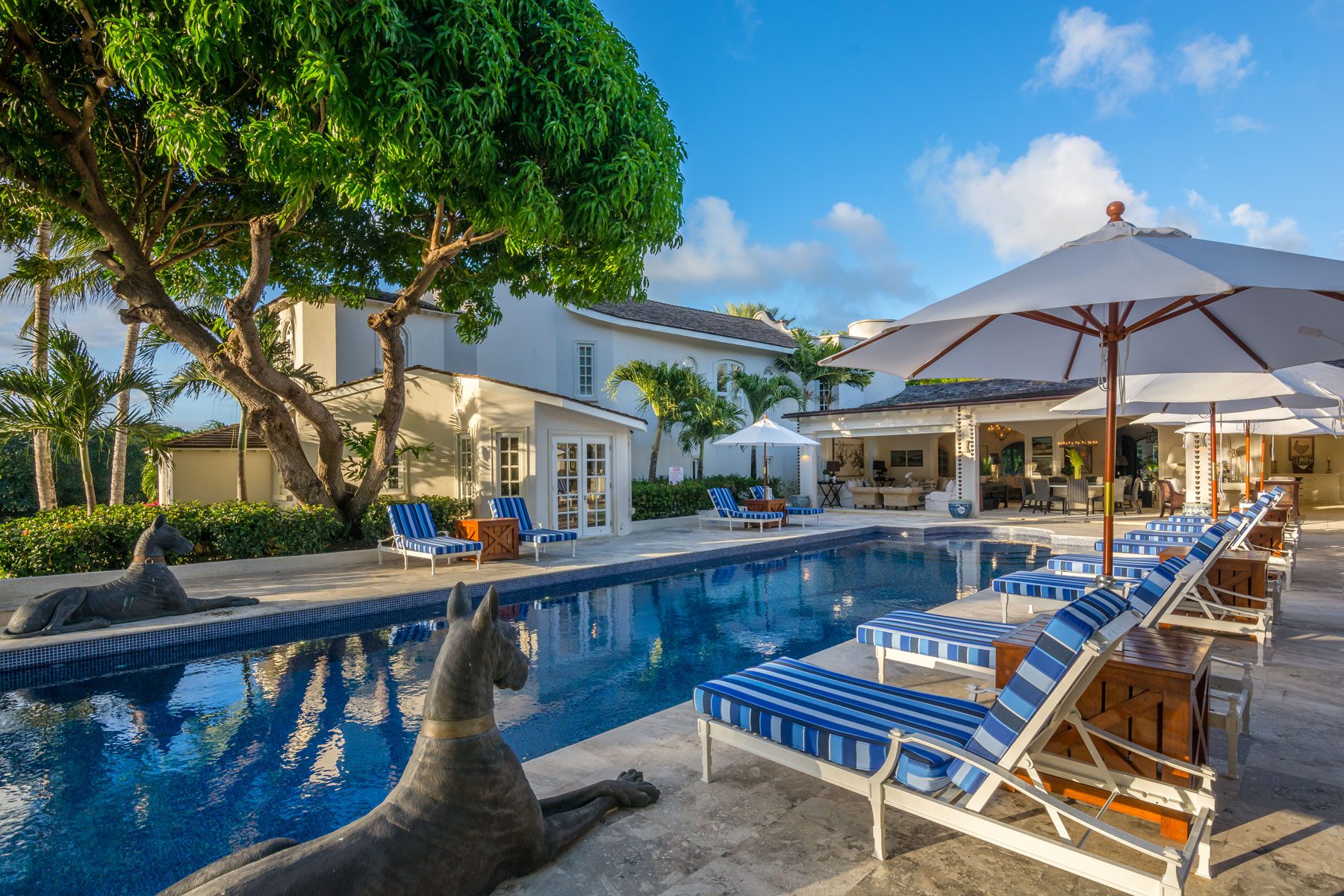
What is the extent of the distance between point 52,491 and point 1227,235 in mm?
25720

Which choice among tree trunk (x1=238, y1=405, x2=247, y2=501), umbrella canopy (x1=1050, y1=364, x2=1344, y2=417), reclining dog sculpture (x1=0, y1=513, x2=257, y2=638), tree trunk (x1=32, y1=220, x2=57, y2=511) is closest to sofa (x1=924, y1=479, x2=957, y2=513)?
umbrella canopy (x1=1050, y1=364, x2=1344, y2=417)

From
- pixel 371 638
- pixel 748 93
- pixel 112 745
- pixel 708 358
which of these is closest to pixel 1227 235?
pixel 748 93

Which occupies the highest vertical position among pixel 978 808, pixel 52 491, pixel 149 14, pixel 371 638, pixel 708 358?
pixel 149 14

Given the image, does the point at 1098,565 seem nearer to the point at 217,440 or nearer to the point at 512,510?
the point at 512,510

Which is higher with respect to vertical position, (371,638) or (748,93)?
(748,93)

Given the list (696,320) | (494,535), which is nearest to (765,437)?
(494,535)

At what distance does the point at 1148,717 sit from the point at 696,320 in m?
21.0

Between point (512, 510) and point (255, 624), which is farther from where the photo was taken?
point (512, 510)

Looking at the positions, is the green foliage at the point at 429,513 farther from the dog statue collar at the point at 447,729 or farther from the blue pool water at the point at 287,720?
the dog statue collar at the point at 447,729

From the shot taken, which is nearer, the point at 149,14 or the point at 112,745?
the point at 112,745

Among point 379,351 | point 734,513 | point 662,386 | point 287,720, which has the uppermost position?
point 379,351

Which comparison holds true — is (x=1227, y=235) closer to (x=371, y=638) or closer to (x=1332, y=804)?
(x=1332, y=804)

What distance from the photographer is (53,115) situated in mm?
8914

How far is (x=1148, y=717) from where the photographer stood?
269 cm
